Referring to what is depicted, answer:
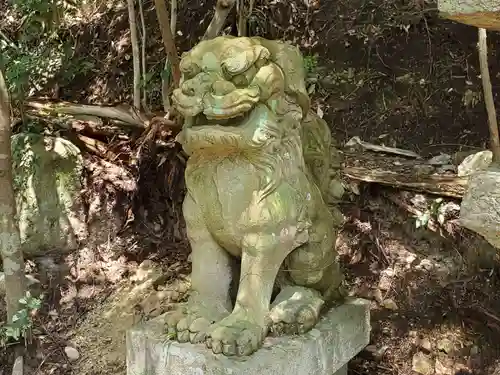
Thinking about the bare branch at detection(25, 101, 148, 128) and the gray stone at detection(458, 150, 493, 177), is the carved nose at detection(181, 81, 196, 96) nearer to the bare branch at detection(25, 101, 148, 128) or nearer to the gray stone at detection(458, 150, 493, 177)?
the gray stone at detection(458, 150, 493, 177)

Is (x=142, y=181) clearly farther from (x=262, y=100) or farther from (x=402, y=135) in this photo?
(x=262, y=100)

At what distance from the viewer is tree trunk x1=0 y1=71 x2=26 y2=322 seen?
3227 millimetres

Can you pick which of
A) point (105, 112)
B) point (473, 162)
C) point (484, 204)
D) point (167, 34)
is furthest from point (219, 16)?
point (484, 204)

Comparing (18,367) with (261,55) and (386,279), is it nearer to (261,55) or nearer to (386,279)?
(386,279)

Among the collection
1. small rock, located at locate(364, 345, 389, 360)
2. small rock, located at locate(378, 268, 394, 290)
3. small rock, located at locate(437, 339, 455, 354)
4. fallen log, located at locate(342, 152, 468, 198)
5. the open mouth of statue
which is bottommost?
small rock, located at locate(364, 345, 389, 360)

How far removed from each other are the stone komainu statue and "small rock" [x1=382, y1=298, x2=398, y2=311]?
1141mm

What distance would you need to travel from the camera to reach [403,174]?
11.4ft

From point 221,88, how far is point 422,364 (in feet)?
5.87

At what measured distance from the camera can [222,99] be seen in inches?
77.9

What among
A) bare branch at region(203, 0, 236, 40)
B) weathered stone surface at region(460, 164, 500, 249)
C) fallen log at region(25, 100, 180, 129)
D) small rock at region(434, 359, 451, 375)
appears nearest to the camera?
weathered stone surface at region(460, 164, 500, 249)

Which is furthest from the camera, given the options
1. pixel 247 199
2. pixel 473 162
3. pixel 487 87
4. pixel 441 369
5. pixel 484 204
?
pixel 473 162

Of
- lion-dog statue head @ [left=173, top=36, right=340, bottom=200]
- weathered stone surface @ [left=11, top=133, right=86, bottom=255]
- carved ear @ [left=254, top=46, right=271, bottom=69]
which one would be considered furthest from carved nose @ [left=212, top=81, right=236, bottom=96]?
weathered stone surface @ [left=11, top=133, right=86, bottom=255]

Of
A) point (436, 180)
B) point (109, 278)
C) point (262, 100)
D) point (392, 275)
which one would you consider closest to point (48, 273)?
point (109, 278)

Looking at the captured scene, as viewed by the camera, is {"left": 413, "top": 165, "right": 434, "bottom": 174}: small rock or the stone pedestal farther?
{"left": 413, "top": 165, "right": 434, "bottom": 174}: small rock
